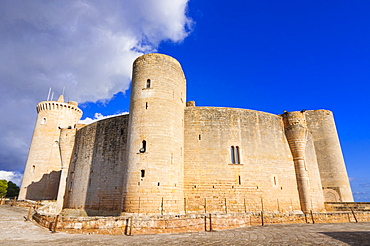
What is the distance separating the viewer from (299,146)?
2173cm

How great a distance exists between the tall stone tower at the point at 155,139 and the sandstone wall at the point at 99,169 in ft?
12.6

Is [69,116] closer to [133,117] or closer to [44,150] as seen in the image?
[44,150]

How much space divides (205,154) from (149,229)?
9.53 metres

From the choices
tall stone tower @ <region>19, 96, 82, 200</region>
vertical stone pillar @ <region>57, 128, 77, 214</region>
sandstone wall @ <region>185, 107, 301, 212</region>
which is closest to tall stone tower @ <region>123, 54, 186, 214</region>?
sandstone wall @ <region>185, 107, 301, 212</region>

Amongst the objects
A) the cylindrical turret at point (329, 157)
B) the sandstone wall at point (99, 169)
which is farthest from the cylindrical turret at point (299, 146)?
the sandstone wall at point (99, 169)

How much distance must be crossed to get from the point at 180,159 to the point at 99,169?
8292mm

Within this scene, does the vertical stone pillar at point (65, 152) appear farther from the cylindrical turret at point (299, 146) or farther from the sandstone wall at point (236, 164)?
the cylindrical turret at point (299, 146)

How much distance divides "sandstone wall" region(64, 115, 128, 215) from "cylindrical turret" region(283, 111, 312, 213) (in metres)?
15.0

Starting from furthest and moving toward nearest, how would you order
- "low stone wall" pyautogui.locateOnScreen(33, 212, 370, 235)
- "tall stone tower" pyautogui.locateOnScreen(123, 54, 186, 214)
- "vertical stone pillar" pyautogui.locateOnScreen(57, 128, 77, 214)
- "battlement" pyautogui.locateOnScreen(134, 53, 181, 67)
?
"vertical stone pillar" pyautogui.locateOnScreen(57, 128, 77, 214), "battlement" pyautogui.locateOnScreen(134, 53, 181, 67), "tall stone tower" pyautogui.locateOnScreen(123, 54, 186, 214), "low stone wall" pyautogui.locateOnScreen(33, 212, 370, 235)

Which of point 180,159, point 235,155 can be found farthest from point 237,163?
point 180,159

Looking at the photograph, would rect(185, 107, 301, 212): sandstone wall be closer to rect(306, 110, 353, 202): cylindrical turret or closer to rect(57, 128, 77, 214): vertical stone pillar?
rect(306, 110, 353, 202): cylindrical turret

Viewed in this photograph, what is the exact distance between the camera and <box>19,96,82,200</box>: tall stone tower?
28.5 m

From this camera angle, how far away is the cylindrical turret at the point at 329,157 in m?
Result: 27.1

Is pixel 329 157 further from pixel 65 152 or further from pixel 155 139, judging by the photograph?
pixel 65 152
